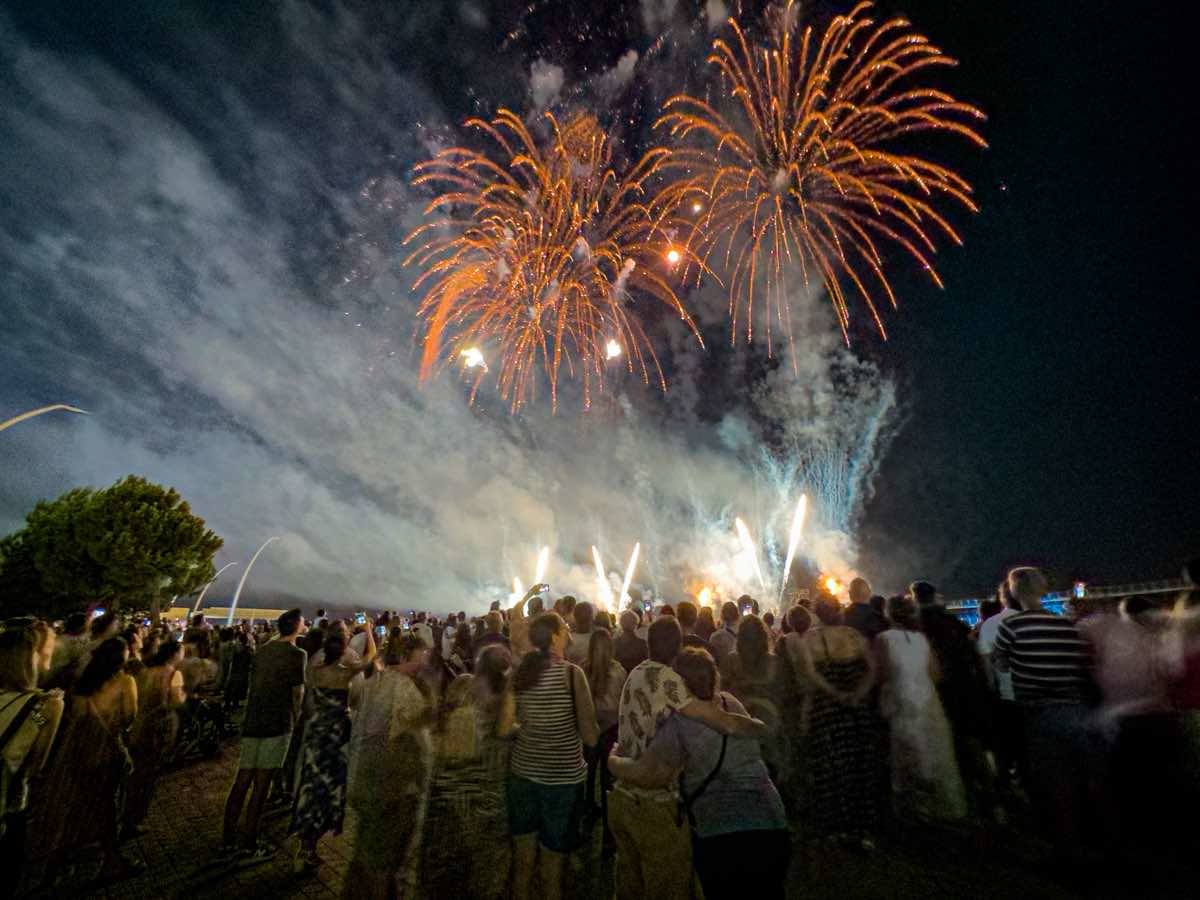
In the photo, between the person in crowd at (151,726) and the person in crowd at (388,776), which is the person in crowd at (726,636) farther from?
the person in crowd at (151,726)

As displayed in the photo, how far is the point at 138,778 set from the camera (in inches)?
262

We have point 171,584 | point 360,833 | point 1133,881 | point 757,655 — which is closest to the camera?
point 360,833

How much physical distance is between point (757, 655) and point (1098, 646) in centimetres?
303

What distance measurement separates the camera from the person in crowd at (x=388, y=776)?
406 cm

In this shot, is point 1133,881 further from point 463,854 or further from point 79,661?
point 79,661

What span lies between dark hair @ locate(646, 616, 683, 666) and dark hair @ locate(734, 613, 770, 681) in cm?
282

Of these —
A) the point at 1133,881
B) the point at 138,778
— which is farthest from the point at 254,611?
the point at 1133,881

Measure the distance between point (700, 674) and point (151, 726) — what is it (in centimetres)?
774

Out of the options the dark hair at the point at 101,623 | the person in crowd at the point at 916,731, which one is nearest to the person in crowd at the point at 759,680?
the person in crowd at the point at 916,731

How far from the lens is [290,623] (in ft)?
21.2

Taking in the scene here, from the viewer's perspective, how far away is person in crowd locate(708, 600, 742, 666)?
284 inches

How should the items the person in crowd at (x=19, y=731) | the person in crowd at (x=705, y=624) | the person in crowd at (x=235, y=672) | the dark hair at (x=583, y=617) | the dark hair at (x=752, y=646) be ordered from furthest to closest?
the person in crowd at (x=235, y=672)
the person in crowd at (x=705, y=624)
the dark hair at (x=583, y=617)
the dark hair at (x=752, y=646)
the person in crowd at (x=19, y=731)

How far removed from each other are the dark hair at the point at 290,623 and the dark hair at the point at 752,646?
5.06 m

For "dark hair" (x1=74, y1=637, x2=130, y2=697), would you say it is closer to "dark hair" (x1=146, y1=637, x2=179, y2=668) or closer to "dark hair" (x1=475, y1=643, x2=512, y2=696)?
"dark hair" (x1=146, y1=637, x2=179, y2=668)
